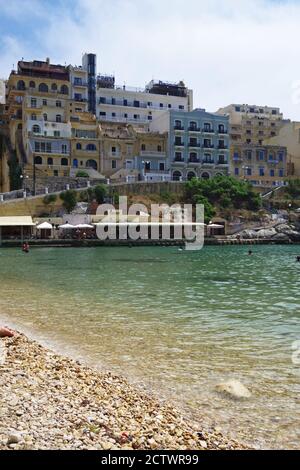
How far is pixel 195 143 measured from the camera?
72.7 m

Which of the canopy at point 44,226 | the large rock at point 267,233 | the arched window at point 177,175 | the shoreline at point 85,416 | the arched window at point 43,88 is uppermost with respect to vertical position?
the arched window at point 43,88

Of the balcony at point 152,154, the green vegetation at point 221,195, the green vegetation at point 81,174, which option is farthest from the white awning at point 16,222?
the balcony at point 152,154

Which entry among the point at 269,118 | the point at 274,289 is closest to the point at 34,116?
the point at 269,118

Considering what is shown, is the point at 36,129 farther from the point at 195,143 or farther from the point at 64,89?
the point at 195,143

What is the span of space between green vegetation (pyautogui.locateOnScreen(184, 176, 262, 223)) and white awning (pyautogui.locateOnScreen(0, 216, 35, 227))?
21653 millimetres

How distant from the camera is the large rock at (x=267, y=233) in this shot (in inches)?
2445

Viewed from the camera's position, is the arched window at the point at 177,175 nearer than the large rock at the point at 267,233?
No

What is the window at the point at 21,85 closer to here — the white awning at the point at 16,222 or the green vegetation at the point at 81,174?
the green vegetation at the point at 81,174

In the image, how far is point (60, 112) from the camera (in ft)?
A: 222

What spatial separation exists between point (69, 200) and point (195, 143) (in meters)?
25.9

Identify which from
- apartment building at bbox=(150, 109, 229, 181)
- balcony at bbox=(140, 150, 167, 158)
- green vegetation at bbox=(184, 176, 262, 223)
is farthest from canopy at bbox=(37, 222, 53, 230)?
apartment building at bbox=(150, 109, 229, 181)

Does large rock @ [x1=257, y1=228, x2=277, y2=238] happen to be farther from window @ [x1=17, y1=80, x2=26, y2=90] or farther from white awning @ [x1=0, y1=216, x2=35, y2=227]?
window @ [x1=17, y1=80, x2=26, y2=90]

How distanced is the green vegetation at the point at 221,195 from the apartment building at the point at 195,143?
6616mm

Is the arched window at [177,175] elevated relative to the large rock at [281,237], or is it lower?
elevated
